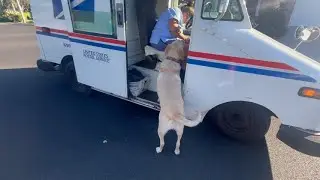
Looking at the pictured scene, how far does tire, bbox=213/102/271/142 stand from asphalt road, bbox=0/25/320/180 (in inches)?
7.5

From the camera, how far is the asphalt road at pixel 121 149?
3.15m

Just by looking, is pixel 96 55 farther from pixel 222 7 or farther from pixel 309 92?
pixel 309 92

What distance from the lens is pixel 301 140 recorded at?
9.59 feet

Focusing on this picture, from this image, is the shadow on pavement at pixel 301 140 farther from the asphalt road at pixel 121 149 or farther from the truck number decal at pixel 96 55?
the truck number decal at pixel 96 55

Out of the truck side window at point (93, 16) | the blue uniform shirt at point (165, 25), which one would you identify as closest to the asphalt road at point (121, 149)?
the blue uniform shirt at point (165, 25)

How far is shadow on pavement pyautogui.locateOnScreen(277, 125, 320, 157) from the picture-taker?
2857mm

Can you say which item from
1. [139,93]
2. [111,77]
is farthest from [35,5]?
[139,93]

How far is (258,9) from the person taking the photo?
3.28 meters

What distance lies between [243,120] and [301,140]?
0.72 meters

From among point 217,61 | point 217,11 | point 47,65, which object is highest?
point 217,11

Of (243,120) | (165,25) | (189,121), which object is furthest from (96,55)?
(243,120)

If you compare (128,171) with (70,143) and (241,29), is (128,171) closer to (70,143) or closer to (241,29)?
(70,143)

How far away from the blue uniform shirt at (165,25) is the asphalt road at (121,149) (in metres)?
1.35

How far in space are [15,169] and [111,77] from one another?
1.83 meters
